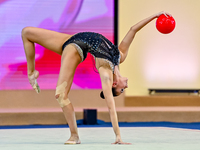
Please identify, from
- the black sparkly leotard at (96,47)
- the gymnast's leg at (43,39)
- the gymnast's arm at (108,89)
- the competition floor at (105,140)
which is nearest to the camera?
the competition floor at (105,140)

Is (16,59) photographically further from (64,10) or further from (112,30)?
(112,30)

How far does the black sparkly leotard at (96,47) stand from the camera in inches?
112

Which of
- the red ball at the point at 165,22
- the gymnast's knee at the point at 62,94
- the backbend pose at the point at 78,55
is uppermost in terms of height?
the red ball at the point at 165,22

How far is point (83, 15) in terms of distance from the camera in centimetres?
680

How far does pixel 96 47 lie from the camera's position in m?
2.86

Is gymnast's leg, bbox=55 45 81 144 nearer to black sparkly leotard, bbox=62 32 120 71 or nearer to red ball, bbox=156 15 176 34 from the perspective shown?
black sparkly leotard, bbox=62 32 120 71

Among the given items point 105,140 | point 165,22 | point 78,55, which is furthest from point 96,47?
point 105,140

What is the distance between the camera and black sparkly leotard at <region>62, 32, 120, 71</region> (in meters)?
2.85

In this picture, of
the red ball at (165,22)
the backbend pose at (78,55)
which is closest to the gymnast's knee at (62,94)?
the backbend pose at (78,55)

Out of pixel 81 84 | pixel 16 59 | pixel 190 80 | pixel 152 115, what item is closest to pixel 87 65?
pixel 81 84

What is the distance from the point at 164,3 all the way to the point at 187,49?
1057 mm

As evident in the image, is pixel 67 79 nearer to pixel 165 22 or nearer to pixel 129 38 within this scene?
pixel 129 38

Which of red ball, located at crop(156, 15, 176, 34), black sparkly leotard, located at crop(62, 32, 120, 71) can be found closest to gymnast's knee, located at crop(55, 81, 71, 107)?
black sparkly leotard, located at crop(62, 32, 120, 71)

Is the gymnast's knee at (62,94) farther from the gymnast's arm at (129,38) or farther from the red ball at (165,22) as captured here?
the red ball at (165,22)
